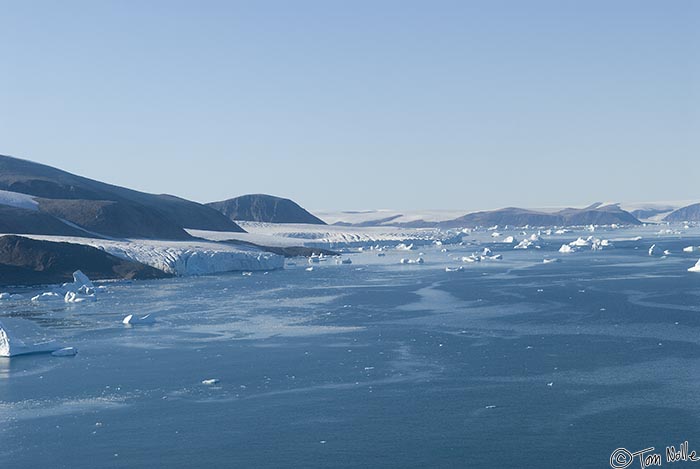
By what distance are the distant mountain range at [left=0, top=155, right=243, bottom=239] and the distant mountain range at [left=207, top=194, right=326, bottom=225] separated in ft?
88.3

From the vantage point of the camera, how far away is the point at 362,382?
69.7 feet

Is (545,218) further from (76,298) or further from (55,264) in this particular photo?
(76,298)

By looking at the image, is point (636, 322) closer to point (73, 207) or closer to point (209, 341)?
point (209, 341)

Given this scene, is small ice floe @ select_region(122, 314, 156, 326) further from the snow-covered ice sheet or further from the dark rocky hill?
the snow-covered ice sheet

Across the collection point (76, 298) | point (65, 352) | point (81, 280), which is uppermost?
point (81, 280)

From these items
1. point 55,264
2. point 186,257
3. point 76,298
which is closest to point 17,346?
point 76,298

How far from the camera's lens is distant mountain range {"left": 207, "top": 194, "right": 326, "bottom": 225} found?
462 feet

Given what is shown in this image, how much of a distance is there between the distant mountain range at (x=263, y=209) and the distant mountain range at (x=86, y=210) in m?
26.9

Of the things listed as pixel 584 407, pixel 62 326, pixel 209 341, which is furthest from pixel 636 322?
pixel 62 326

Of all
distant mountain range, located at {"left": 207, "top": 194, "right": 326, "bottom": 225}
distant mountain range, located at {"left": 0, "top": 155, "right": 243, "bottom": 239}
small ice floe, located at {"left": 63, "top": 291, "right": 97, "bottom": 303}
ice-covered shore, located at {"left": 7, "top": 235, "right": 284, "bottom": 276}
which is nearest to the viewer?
small ice floe, located at {"left": 63, "top": 291, "right": 97, "bottom": 303}

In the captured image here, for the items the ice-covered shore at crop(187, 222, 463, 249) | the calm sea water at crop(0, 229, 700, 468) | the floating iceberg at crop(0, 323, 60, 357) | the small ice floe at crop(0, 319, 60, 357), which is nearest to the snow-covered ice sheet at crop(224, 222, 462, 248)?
the ice-covered shore at crop(187, 222, 463, 249)

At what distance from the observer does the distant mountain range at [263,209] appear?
462 ft

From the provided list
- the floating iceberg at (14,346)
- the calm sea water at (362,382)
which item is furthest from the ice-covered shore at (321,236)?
the floating iceberg at (14,346)

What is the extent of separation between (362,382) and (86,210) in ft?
211
